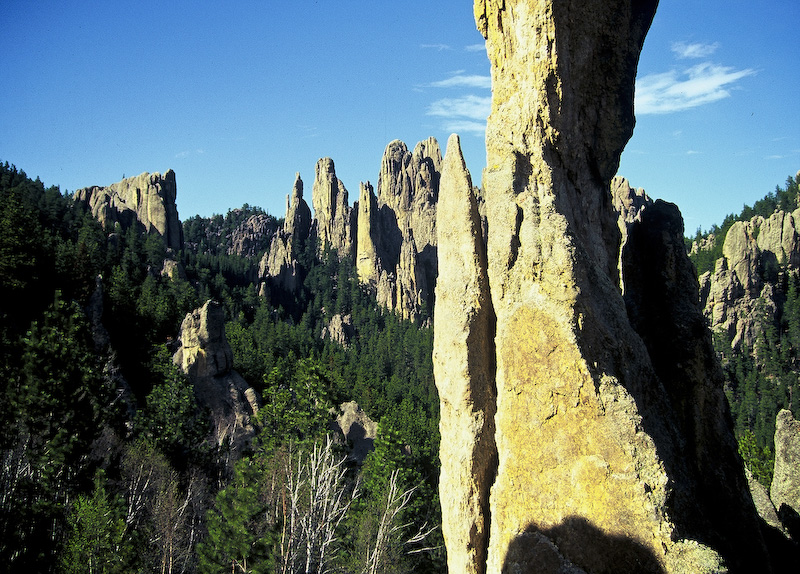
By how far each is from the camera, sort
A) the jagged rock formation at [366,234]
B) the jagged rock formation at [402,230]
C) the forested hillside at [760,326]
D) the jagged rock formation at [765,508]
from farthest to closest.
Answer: the jagged rock formation at [366,234] → the jagged rock formation at [402,230] → the forested hillside at [760,326] → the jagged rock formation at [765,508]

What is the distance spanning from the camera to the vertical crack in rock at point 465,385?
8945mm

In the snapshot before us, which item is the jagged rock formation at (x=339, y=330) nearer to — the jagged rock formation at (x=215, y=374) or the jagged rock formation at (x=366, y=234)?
the jagged rock formation at (x=366, y=234)

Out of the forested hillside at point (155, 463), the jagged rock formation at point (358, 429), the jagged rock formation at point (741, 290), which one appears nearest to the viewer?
the forested hillside at point (155, 463)

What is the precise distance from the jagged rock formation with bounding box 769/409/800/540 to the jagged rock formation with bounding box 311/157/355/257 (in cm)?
11528

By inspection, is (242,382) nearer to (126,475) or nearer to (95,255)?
(126,475)

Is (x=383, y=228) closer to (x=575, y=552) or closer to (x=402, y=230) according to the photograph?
(x=402, y=230)

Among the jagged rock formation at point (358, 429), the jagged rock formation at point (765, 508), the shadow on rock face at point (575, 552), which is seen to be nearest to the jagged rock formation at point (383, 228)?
the jagged rock formation at point (358, 429)

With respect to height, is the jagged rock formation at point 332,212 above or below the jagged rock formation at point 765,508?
above

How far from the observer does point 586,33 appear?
406 inches

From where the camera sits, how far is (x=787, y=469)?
14109 millimetres

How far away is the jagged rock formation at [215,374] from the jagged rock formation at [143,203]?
2547 inches

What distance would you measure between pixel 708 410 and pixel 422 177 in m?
126

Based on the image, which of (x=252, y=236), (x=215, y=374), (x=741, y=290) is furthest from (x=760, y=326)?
(x=252, y=236)

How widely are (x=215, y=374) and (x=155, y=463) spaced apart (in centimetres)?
1167
